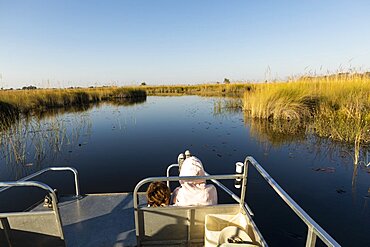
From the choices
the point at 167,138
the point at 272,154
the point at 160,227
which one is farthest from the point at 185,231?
the point at 167,138

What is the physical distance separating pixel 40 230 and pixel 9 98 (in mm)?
16771

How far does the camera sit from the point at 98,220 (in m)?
3.29

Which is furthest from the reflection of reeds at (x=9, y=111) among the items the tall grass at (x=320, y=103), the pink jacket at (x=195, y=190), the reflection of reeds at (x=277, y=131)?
the tall grass at (x=320, y=103)

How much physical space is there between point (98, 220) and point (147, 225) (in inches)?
48.8

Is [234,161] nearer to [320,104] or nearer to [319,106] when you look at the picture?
[320,104]

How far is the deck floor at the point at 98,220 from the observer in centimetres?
286

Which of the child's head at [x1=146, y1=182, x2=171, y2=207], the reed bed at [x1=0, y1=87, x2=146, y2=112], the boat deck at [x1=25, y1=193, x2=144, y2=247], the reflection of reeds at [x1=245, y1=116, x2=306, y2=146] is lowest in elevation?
the boat deck at [x1=25, y1=193, x2=144, y2=247]

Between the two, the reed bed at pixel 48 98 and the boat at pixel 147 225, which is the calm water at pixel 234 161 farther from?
the reed bed at pixel 48 98

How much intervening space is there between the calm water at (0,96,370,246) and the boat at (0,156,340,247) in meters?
1.34

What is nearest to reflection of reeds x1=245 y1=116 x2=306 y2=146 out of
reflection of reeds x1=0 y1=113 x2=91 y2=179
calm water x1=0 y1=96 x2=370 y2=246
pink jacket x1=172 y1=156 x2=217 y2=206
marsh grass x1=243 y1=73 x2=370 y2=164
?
calm water x1=0 y1=96 x2=370 y2=246

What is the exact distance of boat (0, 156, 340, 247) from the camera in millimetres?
2158

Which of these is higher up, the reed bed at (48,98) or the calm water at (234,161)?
the reed bed at (48,98)

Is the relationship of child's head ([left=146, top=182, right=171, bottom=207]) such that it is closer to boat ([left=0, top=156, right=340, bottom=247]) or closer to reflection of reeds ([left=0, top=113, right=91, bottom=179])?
boat ([left=0, top=156, right=340, bottom=247])

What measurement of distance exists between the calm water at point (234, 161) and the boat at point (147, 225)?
4.41ft
